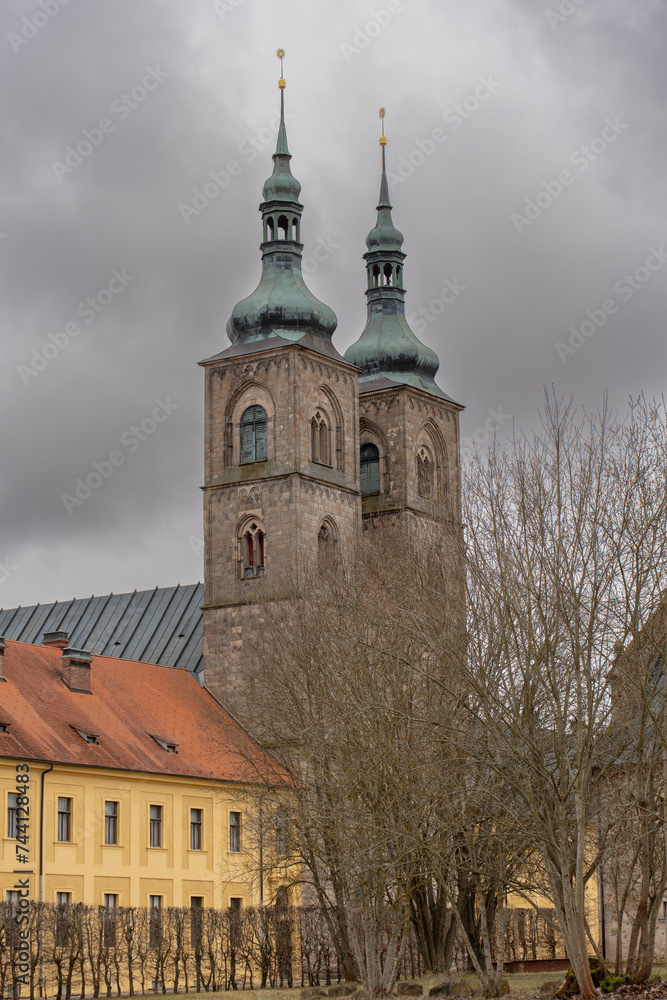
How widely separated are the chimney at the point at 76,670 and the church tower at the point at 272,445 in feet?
29.3

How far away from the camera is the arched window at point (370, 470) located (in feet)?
248

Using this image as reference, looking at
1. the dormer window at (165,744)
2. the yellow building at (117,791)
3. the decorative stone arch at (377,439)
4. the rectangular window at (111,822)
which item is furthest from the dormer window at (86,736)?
the decorative stone arch at (377,439)

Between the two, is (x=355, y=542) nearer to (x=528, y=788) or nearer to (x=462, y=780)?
(x=462, y=780)

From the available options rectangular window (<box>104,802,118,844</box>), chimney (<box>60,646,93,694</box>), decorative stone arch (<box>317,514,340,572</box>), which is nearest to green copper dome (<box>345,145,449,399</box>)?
decorative stone arch (<box>317,514,340,572</box>)

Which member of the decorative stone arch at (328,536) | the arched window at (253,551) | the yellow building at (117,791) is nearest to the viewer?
the yellow building at (117,791)

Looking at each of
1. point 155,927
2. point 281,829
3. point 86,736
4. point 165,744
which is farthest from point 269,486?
point 155,927

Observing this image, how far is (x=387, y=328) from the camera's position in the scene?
79.2m

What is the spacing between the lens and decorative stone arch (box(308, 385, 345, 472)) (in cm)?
6906

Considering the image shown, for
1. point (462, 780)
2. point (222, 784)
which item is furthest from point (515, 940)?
point (462, 780)

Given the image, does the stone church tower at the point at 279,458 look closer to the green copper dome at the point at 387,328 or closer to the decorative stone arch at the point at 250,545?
the decorative stone arch at the point at 250,545

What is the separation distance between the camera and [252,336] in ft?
228

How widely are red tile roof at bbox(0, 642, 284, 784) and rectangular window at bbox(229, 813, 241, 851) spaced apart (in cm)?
150

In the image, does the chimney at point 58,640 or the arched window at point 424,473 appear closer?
the chimney at point 58,640

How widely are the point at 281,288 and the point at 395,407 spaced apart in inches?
385
